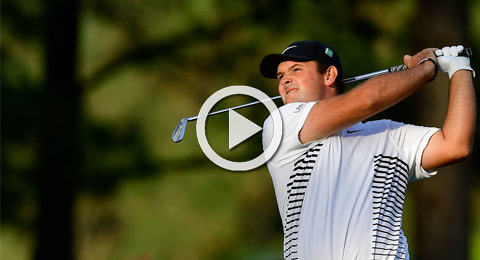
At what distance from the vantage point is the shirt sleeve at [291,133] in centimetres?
→ 313

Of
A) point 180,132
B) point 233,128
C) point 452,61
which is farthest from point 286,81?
point 233,128

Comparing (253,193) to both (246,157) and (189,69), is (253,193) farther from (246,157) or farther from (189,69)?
(189,69)

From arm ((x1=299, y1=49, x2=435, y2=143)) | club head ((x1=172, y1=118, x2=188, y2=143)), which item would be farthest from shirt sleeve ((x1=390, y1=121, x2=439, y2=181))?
club head ((x1=172, y1=118, x2=188, y2=143))

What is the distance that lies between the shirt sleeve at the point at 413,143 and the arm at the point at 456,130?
0.06ft

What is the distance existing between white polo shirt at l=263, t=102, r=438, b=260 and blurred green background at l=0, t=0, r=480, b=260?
11.8 ft

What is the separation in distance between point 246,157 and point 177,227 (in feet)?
3.15

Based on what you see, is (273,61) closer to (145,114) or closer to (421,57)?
(421,57)

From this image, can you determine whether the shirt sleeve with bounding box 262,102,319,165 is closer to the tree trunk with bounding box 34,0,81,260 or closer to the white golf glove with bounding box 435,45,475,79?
the white golf glove with bounding box 435,45,475,79

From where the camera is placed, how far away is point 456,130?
10.00 feet

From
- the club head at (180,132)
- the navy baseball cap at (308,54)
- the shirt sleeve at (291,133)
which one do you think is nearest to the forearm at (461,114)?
the shirt sleeve at (291,133)

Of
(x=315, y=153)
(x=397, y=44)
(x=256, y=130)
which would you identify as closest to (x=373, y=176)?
(x=315, y=153)

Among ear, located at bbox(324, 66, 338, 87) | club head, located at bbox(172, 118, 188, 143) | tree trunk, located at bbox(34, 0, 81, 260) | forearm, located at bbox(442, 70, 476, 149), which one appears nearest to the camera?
forearm, located at bbox(442, 70, 476, 149)

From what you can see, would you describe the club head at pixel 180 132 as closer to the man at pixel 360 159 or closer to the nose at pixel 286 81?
the nose at pixel 286 81

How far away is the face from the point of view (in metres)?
3.37
